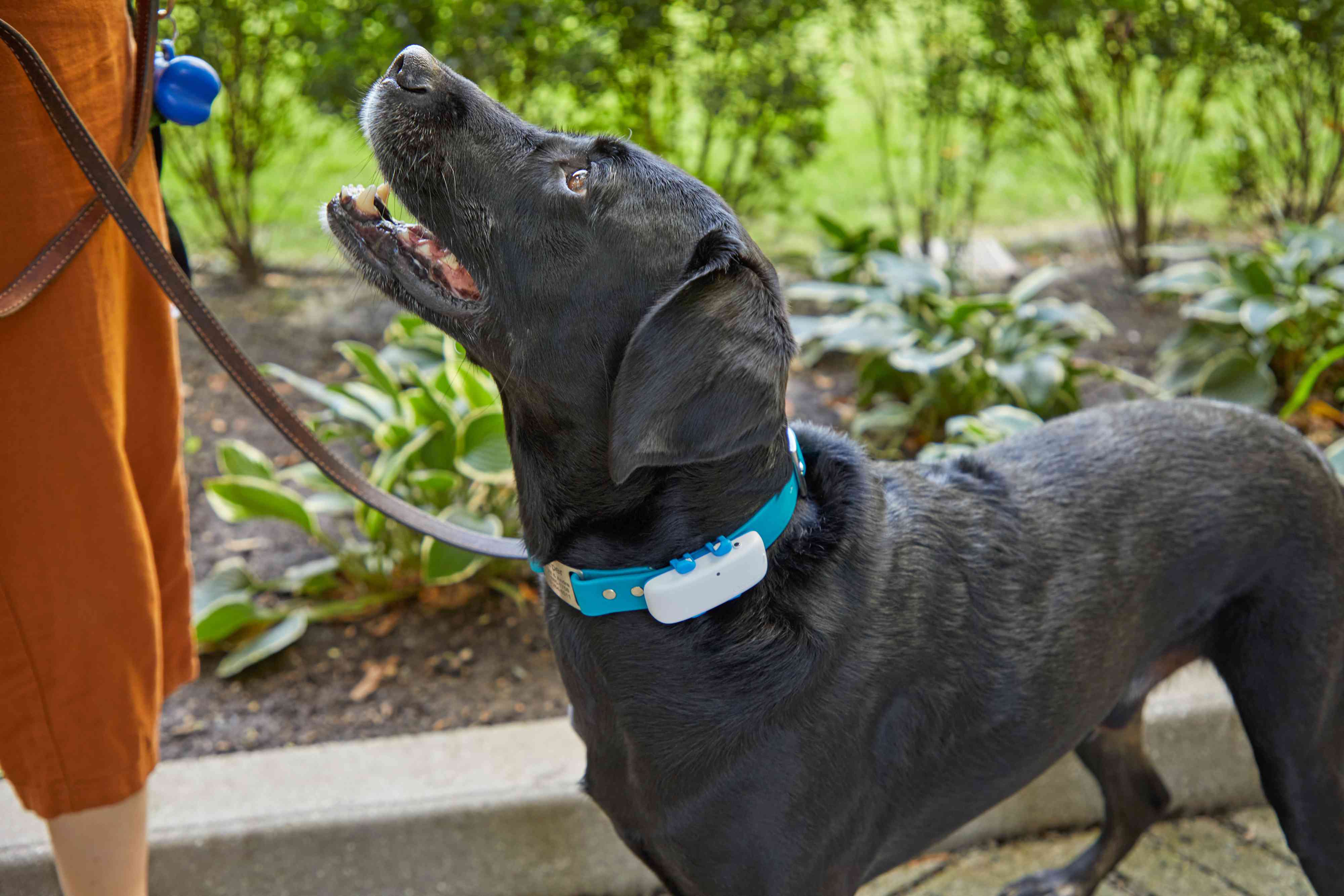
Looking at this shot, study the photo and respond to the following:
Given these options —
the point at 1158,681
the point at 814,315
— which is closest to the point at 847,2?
the point at 814,315

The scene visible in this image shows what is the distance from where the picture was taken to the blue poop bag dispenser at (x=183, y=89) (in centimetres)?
215

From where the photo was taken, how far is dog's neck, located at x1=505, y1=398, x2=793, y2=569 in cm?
175

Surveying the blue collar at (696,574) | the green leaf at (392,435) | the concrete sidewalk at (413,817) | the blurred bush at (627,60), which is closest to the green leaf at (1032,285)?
the blurred bush at (627,60)

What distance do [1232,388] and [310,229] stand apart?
4634 millimetres

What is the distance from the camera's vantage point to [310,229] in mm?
6301

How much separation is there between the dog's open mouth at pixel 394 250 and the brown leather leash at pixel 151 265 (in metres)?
0.34

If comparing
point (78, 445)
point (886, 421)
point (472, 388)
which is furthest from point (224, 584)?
point (886, 421)

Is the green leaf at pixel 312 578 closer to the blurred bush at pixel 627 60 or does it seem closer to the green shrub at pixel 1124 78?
the blurred bush at pixel 627 60

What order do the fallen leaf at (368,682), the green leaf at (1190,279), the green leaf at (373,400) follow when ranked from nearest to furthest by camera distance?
the fallen leaf at (368,682) < the green leaf at (373,400) < the green leaf at (1190,279)

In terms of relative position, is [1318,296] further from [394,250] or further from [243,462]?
[243,462]

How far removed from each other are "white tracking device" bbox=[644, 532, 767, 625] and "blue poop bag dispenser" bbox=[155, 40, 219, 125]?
1.27m

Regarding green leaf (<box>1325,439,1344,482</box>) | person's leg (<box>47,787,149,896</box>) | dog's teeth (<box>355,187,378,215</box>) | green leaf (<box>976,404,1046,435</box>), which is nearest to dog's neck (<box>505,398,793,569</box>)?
dog's teeth (<box>355,187,378,215</box>)

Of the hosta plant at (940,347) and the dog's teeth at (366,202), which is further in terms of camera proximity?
the hosta plant at (940,347)

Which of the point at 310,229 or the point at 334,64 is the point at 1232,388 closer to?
the point at 334,64
